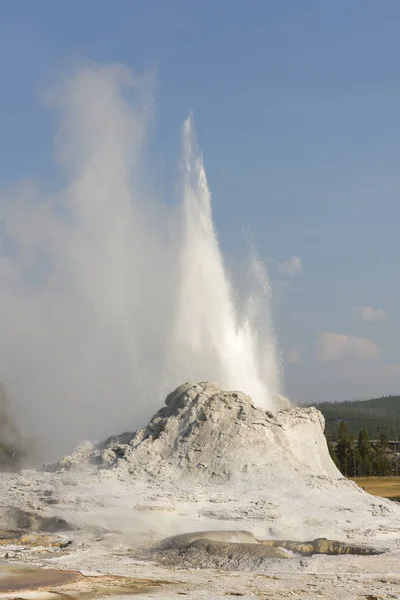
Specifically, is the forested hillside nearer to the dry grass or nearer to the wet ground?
the dry grass

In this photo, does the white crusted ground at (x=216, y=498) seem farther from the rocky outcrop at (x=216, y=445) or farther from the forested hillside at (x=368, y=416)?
the forested hillside at (x=368, y=416)

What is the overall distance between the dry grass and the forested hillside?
117ft

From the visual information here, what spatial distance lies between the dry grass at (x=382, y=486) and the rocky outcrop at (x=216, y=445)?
16.9 m

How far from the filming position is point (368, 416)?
153750 millimetres

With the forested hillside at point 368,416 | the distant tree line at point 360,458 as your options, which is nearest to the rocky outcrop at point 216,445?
the distant tree line at point 360,458

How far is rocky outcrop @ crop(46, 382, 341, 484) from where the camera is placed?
71.3 feet

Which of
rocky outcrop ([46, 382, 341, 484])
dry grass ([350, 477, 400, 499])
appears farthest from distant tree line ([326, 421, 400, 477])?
rocky outcrop ([46, 382, 341, 484])

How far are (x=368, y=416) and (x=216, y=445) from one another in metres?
137

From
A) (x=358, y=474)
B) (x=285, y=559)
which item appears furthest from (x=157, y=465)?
(x=358, y=474)

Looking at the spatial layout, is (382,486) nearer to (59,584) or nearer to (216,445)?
(216,445)

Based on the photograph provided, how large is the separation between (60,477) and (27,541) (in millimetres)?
4280

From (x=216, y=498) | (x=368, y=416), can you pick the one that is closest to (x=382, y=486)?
(x=216, y=498)

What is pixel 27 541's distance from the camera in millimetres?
17688

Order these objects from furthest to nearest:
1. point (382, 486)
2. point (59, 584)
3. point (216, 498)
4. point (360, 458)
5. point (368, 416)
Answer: point (368, 416) → point (360, 458) → point (382, 486) → point (216, 498) → point (59, 584)
